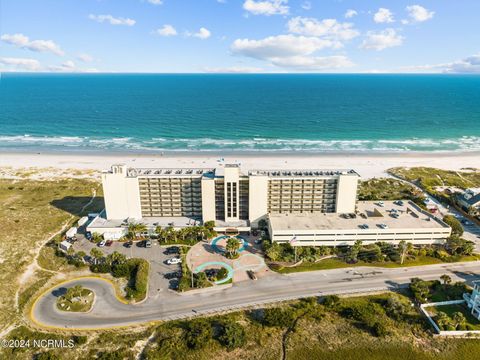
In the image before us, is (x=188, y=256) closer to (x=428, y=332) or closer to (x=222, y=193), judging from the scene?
(x=222, y=193)

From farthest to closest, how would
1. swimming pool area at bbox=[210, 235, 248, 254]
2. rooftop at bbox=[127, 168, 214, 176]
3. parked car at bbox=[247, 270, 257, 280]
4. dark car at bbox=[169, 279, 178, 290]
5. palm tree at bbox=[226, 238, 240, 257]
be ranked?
1. rooftop at bbox=[127, 168, 214, 176]
2. swimming pool area at bbox=[210, 235, 248, 254]
3. palm tree at bbox=[226, 238, 240, 257]
4. parked car at bbox=[247, 270, 257, 280]
5. dark car at bbox=[169, 279, 178, 290]

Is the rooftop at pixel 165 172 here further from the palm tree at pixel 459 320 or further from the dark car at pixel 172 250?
the palm tree at pixel 459 320

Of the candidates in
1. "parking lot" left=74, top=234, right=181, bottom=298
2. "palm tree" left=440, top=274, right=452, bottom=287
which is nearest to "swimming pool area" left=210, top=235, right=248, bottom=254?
"parking lot" left=74, top=234, right=181, bottom=298

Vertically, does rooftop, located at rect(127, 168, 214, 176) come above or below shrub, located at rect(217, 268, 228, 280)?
above

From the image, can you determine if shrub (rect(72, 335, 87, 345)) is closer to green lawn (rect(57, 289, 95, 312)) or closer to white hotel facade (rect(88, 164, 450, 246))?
green lawn (rect(57, 289, 95, 312))

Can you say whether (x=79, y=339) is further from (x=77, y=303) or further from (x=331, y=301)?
(x=331, y=301)

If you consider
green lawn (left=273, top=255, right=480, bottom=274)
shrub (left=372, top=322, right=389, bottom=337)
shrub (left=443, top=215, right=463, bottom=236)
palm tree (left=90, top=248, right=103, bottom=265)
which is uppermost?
shrub (left=443, top=215, right=463, bottom=236)

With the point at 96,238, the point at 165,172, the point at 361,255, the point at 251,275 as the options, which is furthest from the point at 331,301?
the point at 96,238

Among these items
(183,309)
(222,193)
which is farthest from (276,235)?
(183,309)
